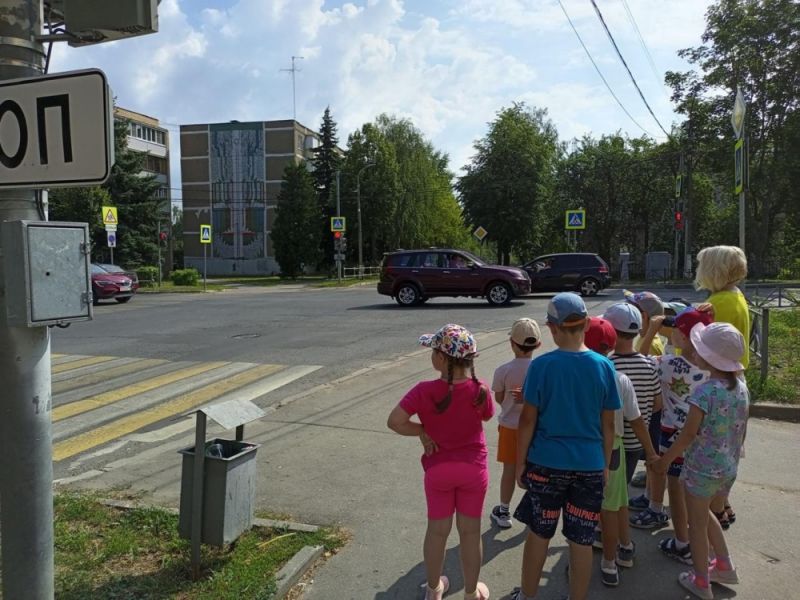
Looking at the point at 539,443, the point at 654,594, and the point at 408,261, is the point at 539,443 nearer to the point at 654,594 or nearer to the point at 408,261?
the point at 654,594

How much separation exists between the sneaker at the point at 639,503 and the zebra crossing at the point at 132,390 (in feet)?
16.3

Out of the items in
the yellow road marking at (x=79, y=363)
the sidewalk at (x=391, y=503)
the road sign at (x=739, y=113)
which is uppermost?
the road sign at (x=739, y=113)

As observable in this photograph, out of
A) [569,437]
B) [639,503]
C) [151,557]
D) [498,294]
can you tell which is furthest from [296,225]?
[569,437]

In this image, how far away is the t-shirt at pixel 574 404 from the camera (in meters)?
2.89

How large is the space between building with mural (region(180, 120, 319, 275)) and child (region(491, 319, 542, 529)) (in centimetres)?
6504

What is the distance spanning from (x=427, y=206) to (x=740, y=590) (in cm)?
5557

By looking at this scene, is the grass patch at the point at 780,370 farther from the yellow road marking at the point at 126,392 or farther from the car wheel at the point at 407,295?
the car wheel at the point at 407,295

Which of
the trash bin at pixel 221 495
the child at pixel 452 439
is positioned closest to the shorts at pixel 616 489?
the child at pixel 452 439

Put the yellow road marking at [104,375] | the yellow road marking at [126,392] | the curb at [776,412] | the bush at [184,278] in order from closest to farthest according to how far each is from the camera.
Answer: the curb at [776,412]
the yellow road marking at [126,392]
the yellow road marking at [104,375]
the bush at [184,278]

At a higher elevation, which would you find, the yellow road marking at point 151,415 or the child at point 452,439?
the child at point 452,439

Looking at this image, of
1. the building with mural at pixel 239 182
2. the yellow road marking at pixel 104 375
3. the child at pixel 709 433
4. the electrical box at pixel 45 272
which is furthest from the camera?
the building with mural at pixel 239 182

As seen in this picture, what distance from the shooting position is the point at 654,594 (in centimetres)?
325

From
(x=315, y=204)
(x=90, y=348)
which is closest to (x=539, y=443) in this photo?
(x=90, y=348)

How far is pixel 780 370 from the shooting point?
323 inches
